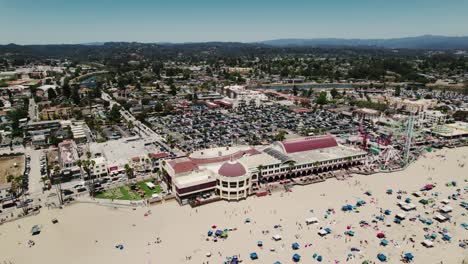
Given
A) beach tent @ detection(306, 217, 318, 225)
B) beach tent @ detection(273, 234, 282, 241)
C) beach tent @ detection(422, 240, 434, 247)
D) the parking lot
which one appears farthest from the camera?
the parking lot

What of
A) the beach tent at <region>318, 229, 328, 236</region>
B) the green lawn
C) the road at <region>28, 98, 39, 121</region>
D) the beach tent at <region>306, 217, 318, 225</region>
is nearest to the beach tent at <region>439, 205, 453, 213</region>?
the beach tent at <region>306, 217, 318, 225</region>

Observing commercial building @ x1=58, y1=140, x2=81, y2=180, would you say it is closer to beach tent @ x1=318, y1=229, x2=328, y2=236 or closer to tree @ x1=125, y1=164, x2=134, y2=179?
tree @ x1=125, y1=164, x2=134, y2=179

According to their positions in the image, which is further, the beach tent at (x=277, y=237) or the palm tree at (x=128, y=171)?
the palm tree at (x=128, y=171)

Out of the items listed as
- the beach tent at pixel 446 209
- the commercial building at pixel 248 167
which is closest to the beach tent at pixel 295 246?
the commercial building at pixel 248 167

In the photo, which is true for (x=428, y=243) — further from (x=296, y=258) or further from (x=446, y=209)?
(x=296, y=258)

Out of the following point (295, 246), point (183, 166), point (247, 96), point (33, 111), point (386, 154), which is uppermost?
point (183, 166)

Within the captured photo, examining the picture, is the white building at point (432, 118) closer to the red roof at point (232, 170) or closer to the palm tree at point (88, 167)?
the red roof at point (232, 170)

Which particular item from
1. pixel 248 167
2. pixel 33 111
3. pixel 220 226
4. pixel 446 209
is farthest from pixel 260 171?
pixel 33 111

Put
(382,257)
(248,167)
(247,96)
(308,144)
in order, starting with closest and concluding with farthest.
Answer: (382,257) < (248,167) < (308,144) < (247,96)
